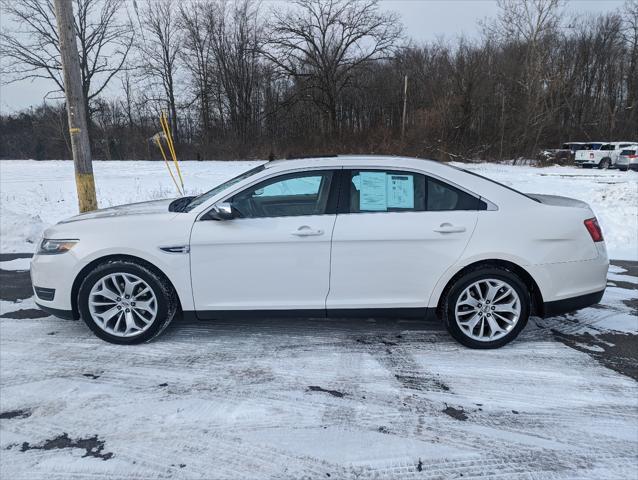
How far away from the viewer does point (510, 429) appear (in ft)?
8.53

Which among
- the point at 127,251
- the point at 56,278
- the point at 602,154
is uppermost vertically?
the point at 602,154

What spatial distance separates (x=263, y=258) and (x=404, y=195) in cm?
130

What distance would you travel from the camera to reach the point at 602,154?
26938mm

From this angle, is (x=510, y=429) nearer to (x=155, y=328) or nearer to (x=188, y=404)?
(x=188, y=404)

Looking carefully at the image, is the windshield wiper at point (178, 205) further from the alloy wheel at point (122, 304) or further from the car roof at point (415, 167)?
the car roof at point (415, 167)

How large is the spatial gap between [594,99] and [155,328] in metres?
48.7

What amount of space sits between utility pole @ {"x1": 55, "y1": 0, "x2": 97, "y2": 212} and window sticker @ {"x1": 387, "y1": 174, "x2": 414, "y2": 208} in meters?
5.06

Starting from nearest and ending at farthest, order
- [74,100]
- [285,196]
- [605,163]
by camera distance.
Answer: [285,196] → [74,100] → [605,163]

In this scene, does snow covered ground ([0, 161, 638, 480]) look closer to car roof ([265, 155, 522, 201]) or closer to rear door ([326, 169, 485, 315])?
rear door ([326, 169, 485, 315])

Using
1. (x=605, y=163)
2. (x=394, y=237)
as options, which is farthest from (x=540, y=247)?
(x=605, y=163)

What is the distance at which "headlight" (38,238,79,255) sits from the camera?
12.0 ft

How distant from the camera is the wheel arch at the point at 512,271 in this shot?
11.6 feet

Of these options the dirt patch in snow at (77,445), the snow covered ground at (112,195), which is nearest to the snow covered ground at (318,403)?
the dirt patch in snow at (77,445)

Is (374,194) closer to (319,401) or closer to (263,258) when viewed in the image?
(263,258)
